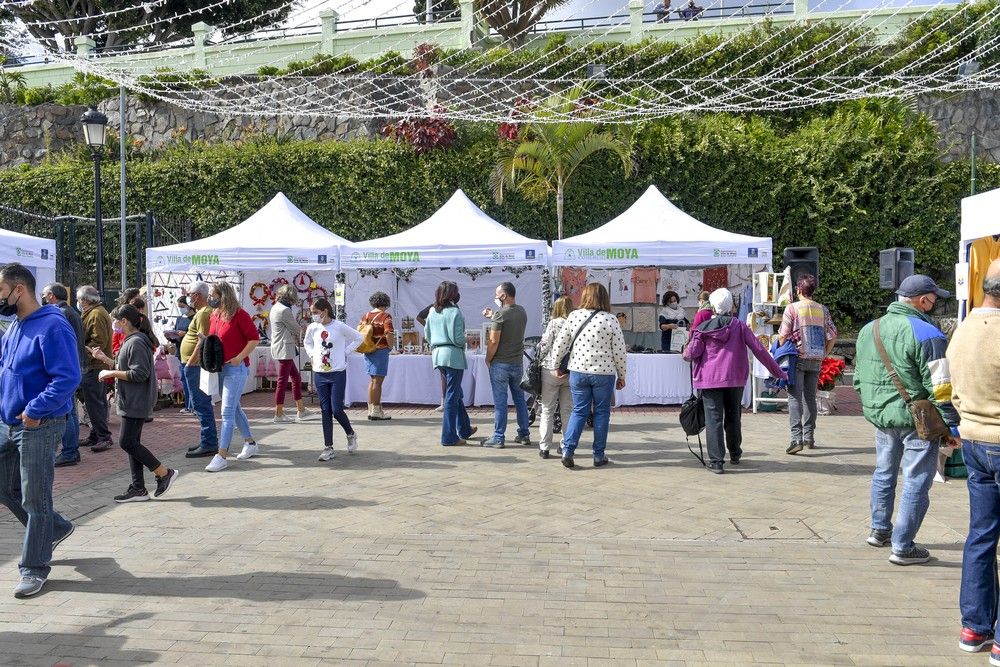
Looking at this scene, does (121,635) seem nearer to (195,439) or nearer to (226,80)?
(195,439)

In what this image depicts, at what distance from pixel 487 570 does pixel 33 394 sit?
2651 millimetres

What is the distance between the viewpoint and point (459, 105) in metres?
20.0

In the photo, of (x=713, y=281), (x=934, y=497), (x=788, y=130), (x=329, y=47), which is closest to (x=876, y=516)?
(x=934, y=497)

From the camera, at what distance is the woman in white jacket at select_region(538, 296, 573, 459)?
27.6 ft

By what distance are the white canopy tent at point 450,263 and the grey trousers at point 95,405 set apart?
409cm

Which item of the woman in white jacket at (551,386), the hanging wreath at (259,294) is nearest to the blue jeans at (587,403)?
the woman in white jacket at (551,386)

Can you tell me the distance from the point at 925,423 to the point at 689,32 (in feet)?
60.2

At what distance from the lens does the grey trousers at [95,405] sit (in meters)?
9.02

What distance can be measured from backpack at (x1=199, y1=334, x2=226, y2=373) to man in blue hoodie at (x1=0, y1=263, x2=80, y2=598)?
10.1ft

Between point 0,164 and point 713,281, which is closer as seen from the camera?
point 713,281

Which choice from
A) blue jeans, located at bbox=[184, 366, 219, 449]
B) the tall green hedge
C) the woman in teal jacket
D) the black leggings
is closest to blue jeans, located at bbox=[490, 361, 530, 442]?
the woman in teal jacket

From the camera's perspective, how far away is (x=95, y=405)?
29.7 ft

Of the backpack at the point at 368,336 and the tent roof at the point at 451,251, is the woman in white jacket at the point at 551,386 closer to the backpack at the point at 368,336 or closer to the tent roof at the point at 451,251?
the backpack at the point at 368,336

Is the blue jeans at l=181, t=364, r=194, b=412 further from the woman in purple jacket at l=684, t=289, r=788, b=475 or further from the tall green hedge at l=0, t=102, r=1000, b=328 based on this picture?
the tall green hedge at l=0, t=102, r=1000, b=328
